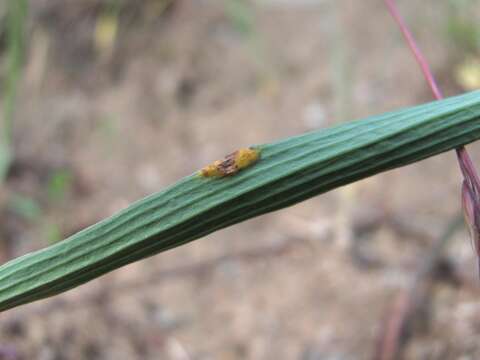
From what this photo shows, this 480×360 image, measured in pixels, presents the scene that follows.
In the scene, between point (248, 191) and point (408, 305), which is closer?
point (248, 191)

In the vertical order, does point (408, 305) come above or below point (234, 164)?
below

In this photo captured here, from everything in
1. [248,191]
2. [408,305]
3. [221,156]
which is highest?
[221,156]

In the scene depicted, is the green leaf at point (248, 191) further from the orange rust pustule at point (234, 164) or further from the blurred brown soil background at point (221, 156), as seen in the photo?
the blurred brown soil background at point (221, 156)

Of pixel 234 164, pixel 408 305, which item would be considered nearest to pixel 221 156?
pixel 408 305

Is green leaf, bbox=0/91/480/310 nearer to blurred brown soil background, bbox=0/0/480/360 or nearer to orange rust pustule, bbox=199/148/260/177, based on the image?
orange rust pustule, bbox=199/148/260/177

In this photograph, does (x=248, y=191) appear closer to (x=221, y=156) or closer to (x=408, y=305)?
(x=408, y=305)

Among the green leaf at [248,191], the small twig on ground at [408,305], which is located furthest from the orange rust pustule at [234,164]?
the small twig on ground at [408,305]

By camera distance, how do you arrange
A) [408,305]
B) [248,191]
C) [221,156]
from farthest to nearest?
1. [221,156]
2. [408,305]
3. [248,191]

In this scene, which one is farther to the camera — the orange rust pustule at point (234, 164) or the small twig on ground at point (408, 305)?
the small twig on ground at point (408, 305)
